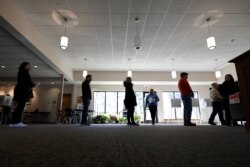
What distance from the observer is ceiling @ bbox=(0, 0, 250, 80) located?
12.1 ft

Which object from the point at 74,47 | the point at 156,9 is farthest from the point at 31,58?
the point at 156,9

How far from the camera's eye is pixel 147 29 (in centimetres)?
469

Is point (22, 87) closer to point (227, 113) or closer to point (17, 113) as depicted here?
point (17, 113)

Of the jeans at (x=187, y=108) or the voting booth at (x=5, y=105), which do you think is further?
the voting booth at (x=5, y=105)

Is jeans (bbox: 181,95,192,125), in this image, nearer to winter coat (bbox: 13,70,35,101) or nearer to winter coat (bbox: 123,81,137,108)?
winter coat (bbox: 123,81,137,108)

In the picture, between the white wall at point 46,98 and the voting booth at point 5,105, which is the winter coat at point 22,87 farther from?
the white wall at point 46,98

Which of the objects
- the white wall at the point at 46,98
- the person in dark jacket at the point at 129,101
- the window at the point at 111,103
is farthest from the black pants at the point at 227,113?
the white wall at the point at 46,98

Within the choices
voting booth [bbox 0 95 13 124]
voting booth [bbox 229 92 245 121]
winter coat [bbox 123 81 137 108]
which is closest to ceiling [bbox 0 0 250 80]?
voting booth [bbox 0 95 13 124]

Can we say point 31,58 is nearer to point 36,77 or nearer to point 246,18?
point 36,77

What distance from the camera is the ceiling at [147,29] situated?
3695 mm

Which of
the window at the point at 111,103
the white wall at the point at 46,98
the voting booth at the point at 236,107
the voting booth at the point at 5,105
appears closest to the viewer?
the voting booth at the point at 236,107

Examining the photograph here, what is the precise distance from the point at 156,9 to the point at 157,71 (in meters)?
5.44

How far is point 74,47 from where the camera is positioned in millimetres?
5938

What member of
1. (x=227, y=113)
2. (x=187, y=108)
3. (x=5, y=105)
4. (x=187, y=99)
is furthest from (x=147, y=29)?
(x=5, y=105)
